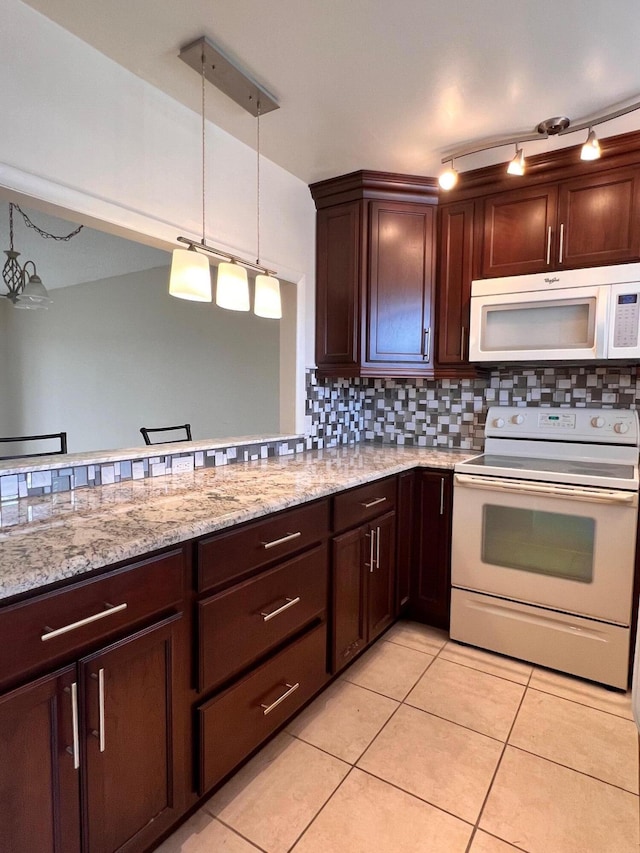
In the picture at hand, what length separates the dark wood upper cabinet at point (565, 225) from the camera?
6.83 feet

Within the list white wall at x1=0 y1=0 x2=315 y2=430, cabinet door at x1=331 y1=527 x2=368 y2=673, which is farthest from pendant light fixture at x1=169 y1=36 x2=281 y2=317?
cabinet door at x1=331 y1=527 x2=368 y2=673

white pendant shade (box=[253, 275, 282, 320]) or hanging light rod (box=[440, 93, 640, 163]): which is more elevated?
hanging light rod (box=[440, 93, 640, 163])

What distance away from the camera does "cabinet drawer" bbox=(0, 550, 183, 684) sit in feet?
2.80

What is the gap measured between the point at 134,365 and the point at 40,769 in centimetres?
407

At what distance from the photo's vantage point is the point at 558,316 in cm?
222

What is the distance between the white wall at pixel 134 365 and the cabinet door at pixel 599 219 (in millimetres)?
2053

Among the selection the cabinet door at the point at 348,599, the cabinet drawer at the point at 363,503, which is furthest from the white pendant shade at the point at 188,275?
the cabinet door at the point at 348,599

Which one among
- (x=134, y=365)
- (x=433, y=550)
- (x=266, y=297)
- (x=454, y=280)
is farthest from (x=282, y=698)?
(x=134, y=365)

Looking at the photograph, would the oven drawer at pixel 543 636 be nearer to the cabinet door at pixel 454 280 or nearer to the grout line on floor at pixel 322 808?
the grout line on floor at pixel 322 808

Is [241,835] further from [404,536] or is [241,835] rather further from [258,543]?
[404,536]

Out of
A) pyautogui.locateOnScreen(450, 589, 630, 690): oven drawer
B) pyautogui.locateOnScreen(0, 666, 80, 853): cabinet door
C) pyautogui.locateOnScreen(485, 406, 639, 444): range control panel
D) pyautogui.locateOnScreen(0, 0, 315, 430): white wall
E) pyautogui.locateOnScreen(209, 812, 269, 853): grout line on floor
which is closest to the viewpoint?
pyautogui.locateOnScreen(0, 666, 80, 853): cabinet door

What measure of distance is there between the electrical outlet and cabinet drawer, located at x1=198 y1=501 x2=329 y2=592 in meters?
0.65

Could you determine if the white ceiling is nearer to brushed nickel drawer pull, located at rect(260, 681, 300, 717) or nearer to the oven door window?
the oven door window

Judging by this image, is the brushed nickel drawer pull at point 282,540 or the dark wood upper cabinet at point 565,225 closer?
the brushed nickel drawer pull at point 282,540
